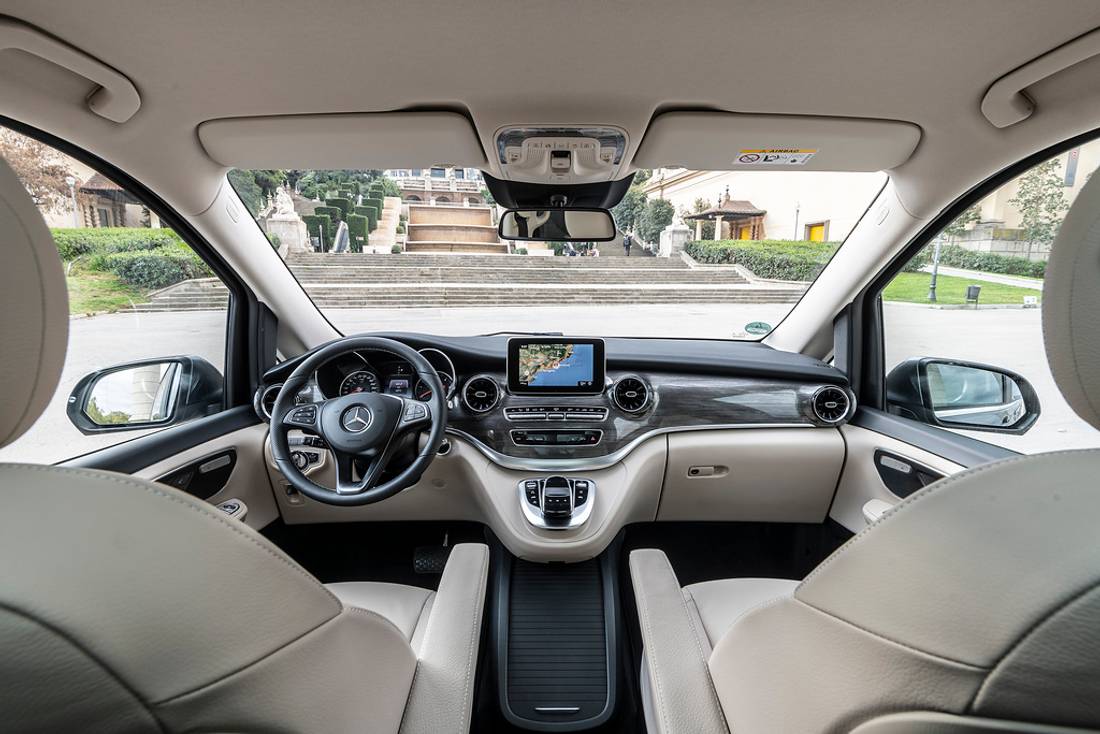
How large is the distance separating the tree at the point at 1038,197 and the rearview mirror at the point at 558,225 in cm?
161

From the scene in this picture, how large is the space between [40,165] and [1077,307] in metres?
2.66

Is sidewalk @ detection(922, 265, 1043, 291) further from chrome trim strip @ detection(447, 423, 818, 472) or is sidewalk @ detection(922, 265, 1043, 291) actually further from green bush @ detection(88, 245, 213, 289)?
green bush @ detection(88, 245, 213, 289)

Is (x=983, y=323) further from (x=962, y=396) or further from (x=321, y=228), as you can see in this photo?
(x=321, y=228)

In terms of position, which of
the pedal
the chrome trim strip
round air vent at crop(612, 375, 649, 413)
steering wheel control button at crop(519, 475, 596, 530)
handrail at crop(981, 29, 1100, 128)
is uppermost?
handrail at crop(981, 29, 1100, 128)

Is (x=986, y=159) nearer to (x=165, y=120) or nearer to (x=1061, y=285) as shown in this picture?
(x=1061, y=285)

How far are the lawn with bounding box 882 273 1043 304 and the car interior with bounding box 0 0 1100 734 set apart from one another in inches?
2.4

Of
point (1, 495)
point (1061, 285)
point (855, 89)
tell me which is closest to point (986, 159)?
point (855, 89)

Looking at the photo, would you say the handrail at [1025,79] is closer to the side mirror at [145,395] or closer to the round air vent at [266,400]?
the round air vent at [266,400]

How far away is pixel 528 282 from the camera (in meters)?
3.17

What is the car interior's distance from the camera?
566mm

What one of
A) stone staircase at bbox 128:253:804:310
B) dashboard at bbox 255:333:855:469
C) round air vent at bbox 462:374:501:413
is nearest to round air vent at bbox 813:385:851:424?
dashboard at bbox 255:333:855:469

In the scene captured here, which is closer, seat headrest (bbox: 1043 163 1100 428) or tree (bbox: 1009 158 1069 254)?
seat headrest (bbox: 1043 163 1100 428)

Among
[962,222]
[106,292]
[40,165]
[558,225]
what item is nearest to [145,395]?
[106,292]

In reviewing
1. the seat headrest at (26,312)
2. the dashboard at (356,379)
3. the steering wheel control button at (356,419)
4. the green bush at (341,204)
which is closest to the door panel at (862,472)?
the dashboard at (356,379)
